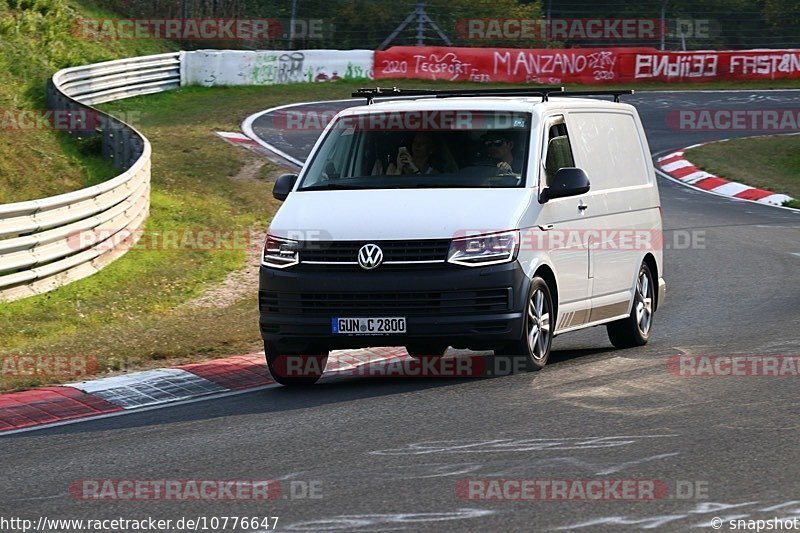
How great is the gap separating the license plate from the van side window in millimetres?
1782

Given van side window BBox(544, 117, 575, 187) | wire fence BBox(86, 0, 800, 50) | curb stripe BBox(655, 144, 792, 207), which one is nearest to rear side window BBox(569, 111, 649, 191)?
van side window BBox(544, 117, 575, 187)

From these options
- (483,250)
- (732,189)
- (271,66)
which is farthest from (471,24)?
(483,250)

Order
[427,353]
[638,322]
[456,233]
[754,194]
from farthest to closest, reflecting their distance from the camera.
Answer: [754,194], [638,322], [427,353], [456,233]

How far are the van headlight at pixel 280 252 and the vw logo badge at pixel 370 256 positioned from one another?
0.52 metres

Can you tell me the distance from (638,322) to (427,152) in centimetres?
266

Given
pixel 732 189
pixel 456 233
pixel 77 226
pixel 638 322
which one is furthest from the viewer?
pixel 732 189

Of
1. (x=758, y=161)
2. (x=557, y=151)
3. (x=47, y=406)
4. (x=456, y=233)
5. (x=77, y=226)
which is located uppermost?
(x=557, y=151)

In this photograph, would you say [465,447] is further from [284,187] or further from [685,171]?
[685,171]

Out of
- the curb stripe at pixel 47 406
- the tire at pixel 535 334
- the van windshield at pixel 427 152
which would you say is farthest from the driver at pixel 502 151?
the curb stripe at pixel 47 406

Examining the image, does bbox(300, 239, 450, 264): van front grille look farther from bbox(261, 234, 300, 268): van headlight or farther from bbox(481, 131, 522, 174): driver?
bbox(481, 131, 522, 174): driver

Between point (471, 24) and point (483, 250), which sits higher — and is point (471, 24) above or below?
below

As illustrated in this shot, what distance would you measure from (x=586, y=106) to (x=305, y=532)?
6.59m

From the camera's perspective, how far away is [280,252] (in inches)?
411

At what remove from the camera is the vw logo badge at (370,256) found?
33.0ft
